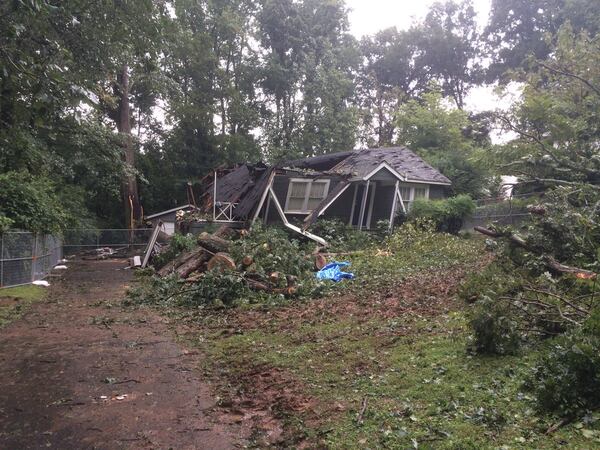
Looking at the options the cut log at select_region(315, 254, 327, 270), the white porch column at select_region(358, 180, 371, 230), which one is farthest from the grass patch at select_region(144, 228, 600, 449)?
the white porch column at select_region(358, 180, 371, 230)

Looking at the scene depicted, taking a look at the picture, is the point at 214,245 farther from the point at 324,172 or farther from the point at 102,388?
the point at 324,172

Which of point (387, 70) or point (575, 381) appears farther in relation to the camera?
point (387, 70)

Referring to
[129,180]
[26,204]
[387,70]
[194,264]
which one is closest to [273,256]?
[194,264]

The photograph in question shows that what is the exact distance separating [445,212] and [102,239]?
1762 cm

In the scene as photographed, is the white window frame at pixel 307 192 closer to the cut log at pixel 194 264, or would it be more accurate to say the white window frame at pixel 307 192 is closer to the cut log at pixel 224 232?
the cut log at pixel 224 232

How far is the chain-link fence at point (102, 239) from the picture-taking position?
947 inches

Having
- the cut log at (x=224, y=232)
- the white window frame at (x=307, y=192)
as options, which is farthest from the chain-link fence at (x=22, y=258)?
the white window frame at (x=307, y=192)

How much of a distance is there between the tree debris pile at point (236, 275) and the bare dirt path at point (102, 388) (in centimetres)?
140

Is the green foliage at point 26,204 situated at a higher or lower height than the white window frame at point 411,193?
lower

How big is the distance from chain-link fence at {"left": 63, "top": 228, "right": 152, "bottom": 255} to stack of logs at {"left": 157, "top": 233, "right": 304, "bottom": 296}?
12.5 m

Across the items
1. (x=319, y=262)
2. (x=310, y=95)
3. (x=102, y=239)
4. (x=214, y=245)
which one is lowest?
(x=102, y=239)

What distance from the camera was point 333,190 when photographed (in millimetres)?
18047

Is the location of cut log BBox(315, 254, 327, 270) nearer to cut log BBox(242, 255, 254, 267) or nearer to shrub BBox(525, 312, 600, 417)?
cut log BBox(242, 255, 254, 267)

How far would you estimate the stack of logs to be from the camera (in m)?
10.4
